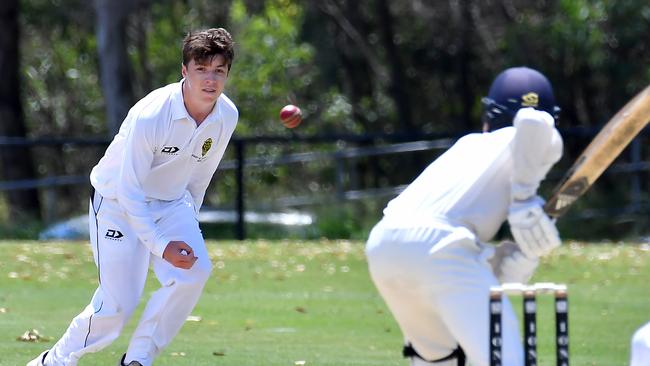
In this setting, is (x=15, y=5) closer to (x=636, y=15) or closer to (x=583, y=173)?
(x=636, y=15)

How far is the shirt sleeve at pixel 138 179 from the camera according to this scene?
7.06 meters

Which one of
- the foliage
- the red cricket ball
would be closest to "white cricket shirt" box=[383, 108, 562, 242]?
the red cricket ball

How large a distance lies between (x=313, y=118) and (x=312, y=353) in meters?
24.7

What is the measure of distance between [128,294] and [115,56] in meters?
20.0

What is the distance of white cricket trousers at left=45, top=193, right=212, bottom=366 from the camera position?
7203mm

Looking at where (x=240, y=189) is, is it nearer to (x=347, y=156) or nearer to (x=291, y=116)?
(x=347, y=156)

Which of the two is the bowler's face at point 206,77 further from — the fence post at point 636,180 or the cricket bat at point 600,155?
the fence post at point 636,180

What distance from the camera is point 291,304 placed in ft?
39.9

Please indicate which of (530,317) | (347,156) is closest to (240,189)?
(347,156)

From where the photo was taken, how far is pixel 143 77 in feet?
116

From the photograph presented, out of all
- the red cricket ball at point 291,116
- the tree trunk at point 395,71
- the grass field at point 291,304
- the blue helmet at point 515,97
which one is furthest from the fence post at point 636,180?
the blue helmet at point 515,97

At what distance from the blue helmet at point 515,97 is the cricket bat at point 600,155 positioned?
429mm

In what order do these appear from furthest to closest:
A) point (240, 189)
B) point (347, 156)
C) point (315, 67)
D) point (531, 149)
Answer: point (315, 67) → point (347, 156) → point (240, 189) → point (531, 149)

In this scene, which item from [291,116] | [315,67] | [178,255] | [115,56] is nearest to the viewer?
[178,255]
